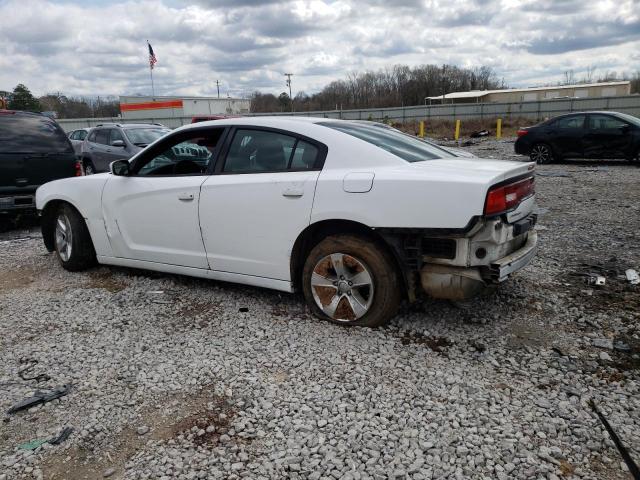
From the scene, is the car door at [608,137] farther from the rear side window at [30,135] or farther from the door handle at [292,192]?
the rear side window at [30,135]

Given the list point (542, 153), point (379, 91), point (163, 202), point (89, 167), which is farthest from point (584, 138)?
point (379, 91)

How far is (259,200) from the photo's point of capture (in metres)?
3.90

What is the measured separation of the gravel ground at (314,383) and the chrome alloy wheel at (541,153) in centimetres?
1048

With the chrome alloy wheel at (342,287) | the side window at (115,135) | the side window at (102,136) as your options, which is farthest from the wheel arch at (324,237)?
the side window at (102,136)

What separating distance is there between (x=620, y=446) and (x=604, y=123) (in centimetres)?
1319

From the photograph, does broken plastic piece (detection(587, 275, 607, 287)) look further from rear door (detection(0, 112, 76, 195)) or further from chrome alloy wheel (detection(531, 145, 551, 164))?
chrome alloy wheel (detection(531, 145, 551, 164))

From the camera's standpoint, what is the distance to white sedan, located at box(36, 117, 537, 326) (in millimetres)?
3279

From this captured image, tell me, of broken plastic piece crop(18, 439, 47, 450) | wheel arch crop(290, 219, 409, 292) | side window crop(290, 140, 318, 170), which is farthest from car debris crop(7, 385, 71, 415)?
side window crop(290, 140, 318, 170)

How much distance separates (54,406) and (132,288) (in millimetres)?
2071

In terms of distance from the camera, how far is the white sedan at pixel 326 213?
3279 mm

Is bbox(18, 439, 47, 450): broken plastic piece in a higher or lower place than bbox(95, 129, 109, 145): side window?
lower

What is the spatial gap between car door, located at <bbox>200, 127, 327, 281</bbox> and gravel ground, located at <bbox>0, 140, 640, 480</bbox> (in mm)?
481

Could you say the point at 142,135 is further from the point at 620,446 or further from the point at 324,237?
the point at 620,446

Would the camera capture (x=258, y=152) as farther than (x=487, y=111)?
No
